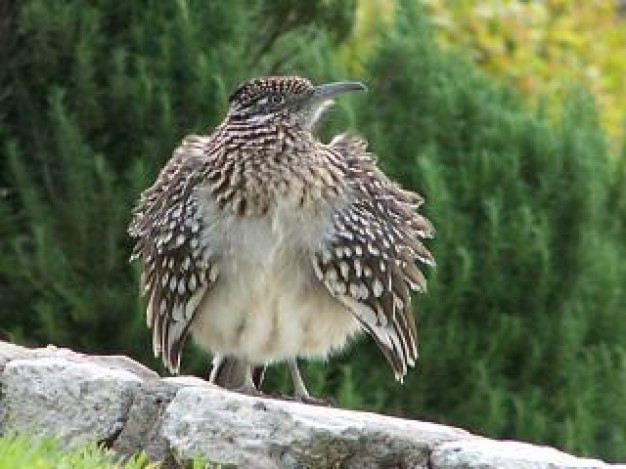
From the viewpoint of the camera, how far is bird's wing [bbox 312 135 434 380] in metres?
6.98

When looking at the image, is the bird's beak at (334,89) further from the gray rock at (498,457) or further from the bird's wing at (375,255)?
the gray rock at (498,457)

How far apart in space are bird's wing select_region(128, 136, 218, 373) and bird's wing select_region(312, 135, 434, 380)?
444 mm

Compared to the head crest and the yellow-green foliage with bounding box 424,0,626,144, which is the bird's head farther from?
the yellow-green foliage with bounding box 424,0,626,144

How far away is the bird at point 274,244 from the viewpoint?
6.90 metres

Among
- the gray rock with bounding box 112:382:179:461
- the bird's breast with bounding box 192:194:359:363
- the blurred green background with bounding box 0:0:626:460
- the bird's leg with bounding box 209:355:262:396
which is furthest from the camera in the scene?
the blurred green background with bounding box 0:0:626:460

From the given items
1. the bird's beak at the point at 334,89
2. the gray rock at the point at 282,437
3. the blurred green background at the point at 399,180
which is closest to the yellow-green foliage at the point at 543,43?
the blurred green background at the point at 399,180

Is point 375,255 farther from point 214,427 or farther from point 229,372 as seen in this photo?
point 214,427

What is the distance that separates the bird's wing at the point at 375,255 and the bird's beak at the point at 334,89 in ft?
0.78

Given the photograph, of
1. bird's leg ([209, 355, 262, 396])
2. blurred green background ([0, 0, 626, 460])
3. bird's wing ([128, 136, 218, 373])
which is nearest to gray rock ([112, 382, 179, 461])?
bird's wing ([128, 136, 218, 373])

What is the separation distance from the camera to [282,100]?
283 inches

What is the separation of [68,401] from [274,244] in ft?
3.87

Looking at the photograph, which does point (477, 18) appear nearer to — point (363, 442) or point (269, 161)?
point (269, 161)

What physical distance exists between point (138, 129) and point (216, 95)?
39 cm

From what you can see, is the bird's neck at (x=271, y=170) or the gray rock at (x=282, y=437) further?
the bird's neck at (x=271, y=170)
